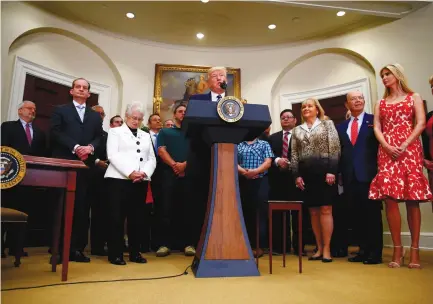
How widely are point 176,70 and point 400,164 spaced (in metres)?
4.56

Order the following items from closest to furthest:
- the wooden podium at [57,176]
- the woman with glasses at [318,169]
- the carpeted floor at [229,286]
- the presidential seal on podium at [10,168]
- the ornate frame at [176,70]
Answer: the carpeted floor at [229,286] < the presidential seal on podium at [10,168] < the wooden podium at [57,176] < the woman with glasses at [318,169] < the ornate frame at [176,70]

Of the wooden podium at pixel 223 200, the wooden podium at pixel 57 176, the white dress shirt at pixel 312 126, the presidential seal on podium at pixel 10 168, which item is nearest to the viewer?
the presidential seal on podium at pixel 10 168

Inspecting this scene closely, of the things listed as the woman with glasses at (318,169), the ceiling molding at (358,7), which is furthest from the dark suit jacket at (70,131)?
the ceiling molding at (358,7)

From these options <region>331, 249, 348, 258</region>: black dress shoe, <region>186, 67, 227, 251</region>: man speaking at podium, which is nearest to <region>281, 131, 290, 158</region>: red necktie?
<region>331, 249, 348, 258</region>: black dress shoe

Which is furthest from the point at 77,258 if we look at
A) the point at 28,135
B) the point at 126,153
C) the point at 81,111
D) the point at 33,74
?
the point at 33,74

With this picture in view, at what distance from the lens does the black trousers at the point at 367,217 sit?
2934 millimetres

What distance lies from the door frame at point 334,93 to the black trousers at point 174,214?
11.6ft

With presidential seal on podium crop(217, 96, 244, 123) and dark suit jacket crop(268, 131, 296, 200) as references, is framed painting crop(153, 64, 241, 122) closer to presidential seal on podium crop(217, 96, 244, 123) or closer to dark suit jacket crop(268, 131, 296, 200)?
dark suit jacket crop(268, 131, 296, 200)

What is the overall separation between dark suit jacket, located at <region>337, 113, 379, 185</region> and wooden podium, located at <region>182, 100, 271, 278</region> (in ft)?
4.15

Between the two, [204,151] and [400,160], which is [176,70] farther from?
[400,160]

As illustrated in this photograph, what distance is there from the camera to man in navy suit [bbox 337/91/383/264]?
2.97 metres

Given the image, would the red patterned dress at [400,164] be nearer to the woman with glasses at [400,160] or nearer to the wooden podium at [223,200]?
the woman with glasses at [400,160]

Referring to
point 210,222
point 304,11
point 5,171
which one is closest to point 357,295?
point 210,222

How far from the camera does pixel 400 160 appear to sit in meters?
2.66
